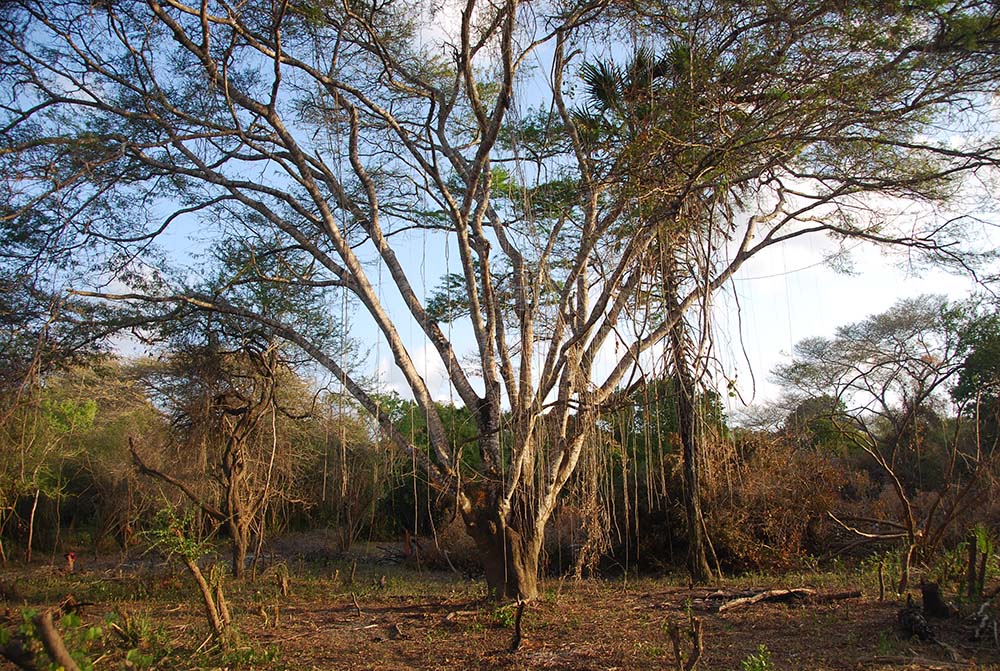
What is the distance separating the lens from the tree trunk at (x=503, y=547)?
290 inches

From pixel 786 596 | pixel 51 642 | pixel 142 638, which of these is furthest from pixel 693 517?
pixel 51 642

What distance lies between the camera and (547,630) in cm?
653

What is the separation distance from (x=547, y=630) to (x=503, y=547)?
1057mm

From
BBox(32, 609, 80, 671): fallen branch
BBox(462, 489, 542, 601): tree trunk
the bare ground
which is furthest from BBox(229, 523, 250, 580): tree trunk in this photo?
BBox(32, 609, 80, 671): fallen branch

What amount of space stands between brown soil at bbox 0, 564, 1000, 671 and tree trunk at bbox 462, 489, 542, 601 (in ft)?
0.70

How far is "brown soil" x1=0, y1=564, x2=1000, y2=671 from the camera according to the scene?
527 centimetres

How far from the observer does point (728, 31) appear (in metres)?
6.70

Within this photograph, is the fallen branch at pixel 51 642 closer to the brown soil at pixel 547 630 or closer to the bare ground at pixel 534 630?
the bare ground at pixel 534 630

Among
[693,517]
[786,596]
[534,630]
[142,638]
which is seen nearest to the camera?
[142,638]

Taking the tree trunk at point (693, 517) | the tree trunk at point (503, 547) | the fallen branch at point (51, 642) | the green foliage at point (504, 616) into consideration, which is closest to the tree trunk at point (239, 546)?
the tree trunk at point (503, 547)

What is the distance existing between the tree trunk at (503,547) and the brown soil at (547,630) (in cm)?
21

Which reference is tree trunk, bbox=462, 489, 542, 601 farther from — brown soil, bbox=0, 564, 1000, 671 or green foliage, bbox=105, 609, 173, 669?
green foliage, bbox=105, 609, 173, 669

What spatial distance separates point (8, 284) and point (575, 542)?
6.97 metres

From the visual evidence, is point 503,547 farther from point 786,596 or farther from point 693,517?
point 693,517
